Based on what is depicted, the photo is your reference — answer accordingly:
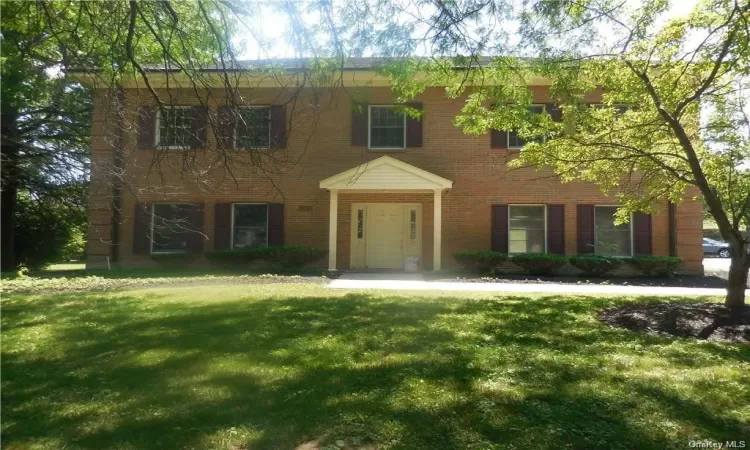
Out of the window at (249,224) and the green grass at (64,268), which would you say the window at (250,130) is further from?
the green grass at (64,268)

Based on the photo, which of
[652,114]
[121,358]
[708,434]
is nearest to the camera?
[708,434]

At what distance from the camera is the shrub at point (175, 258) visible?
14.9 m

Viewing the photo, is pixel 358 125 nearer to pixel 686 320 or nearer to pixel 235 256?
pixel 235 256

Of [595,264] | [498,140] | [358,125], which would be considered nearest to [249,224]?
[358,125]

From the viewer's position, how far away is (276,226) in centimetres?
1509

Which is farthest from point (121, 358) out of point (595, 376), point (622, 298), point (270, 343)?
point (622, 298)

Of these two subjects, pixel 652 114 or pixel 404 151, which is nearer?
pixel 652 114

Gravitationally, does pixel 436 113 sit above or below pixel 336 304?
above

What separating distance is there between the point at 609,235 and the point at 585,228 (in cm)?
85

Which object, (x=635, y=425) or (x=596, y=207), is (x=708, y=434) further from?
(x=596, y=207)

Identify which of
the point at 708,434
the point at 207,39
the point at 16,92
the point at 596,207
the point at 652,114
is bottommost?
the point at 708,434

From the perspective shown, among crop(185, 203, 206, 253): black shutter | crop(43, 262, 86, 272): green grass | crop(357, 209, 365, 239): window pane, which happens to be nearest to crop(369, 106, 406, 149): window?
crop(357, 209, 365, 239): window pane

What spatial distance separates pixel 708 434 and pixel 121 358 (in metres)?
5.01

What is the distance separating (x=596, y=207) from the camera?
585 inches
